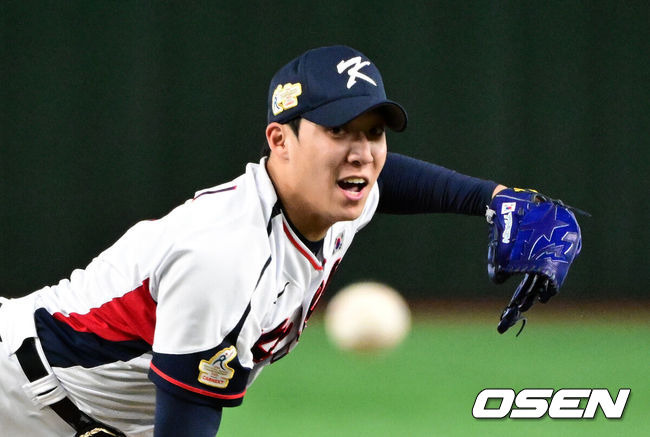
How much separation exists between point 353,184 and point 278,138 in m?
0.21

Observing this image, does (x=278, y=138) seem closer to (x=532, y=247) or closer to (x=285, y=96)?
(x=285, y=96)

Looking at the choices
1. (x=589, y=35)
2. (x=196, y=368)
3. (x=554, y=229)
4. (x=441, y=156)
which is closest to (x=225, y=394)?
(x=196, y=368)

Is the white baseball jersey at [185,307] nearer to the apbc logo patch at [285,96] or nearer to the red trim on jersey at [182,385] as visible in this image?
the red trim on jersey at [182,385]

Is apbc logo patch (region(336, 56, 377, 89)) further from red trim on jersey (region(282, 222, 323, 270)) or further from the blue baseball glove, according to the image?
the blue baseball glove

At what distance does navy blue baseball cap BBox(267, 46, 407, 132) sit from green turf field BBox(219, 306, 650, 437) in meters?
2.14

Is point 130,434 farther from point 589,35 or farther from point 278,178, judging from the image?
point 589,35

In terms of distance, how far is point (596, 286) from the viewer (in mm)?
6898

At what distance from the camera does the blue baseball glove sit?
2.54m

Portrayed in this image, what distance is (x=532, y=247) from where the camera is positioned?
8.36ft

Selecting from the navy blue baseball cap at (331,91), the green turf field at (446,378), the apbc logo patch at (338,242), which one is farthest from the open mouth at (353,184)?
the green turf field at (446,378)

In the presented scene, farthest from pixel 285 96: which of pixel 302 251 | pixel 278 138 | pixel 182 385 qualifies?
pixel 182 385

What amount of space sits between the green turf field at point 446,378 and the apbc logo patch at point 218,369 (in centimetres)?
212

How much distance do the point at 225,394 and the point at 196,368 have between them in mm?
103

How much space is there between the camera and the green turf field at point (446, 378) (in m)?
4.21
